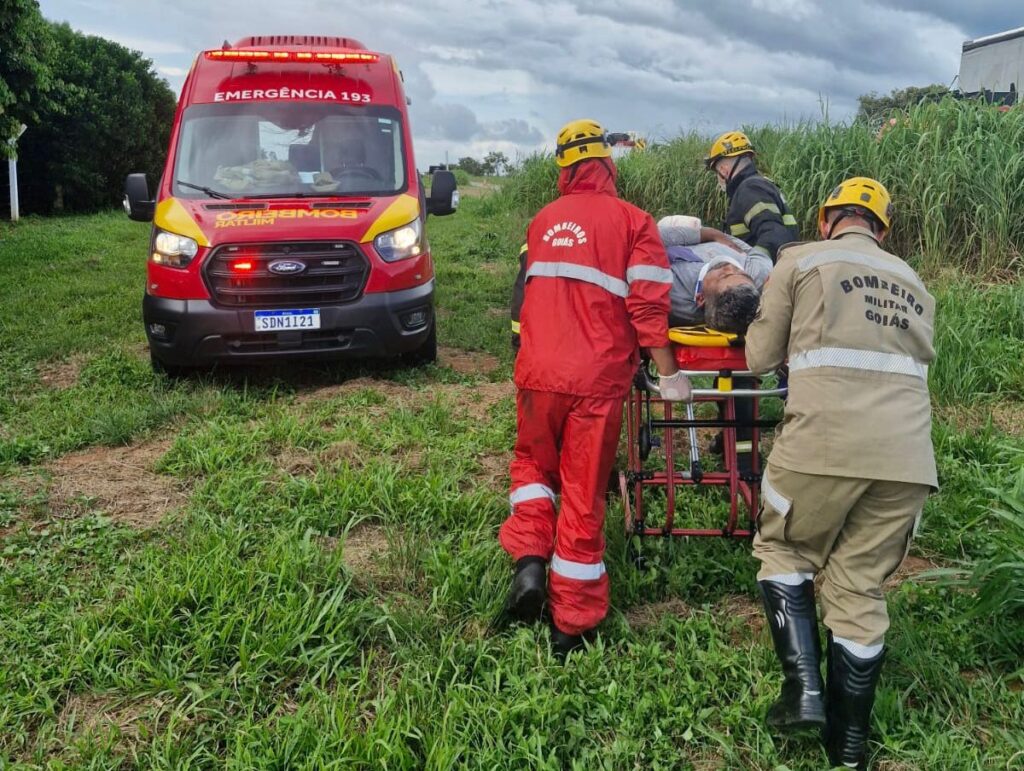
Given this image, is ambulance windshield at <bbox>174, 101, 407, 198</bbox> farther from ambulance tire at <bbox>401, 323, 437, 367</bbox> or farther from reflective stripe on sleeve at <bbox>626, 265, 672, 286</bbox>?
reflective stripe on sleeve at <bbox>626, 265, 672, 286</bbox>

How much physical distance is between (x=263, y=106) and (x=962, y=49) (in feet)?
52.0

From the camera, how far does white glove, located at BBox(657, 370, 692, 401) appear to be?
10.3 feet

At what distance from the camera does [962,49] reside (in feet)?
54.6

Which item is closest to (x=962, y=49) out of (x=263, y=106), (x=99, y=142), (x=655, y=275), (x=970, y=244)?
(x=970, y=244)

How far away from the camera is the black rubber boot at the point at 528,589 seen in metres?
3.01

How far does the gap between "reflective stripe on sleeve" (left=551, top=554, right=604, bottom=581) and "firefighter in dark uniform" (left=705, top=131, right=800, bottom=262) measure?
2901 millimetres

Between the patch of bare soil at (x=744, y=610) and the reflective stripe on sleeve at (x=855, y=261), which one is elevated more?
the reflective stripe on sleeve at (x=855, y=261)

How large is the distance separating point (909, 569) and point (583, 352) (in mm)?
1858

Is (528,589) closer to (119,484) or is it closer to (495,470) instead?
(495,470)

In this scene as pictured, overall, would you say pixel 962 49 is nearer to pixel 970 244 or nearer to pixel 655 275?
pixel 970 244

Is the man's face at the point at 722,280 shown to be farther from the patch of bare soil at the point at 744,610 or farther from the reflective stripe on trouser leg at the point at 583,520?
the patch of bare soil at the point at 744,610

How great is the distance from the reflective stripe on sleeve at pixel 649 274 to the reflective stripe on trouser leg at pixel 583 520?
468mm

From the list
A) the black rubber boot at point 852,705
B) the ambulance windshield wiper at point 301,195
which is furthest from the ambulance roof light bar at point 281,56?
the black rubber boot at point 852,705

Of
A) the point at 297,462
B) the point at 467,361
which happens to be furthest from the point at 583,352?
the point at 467,361
